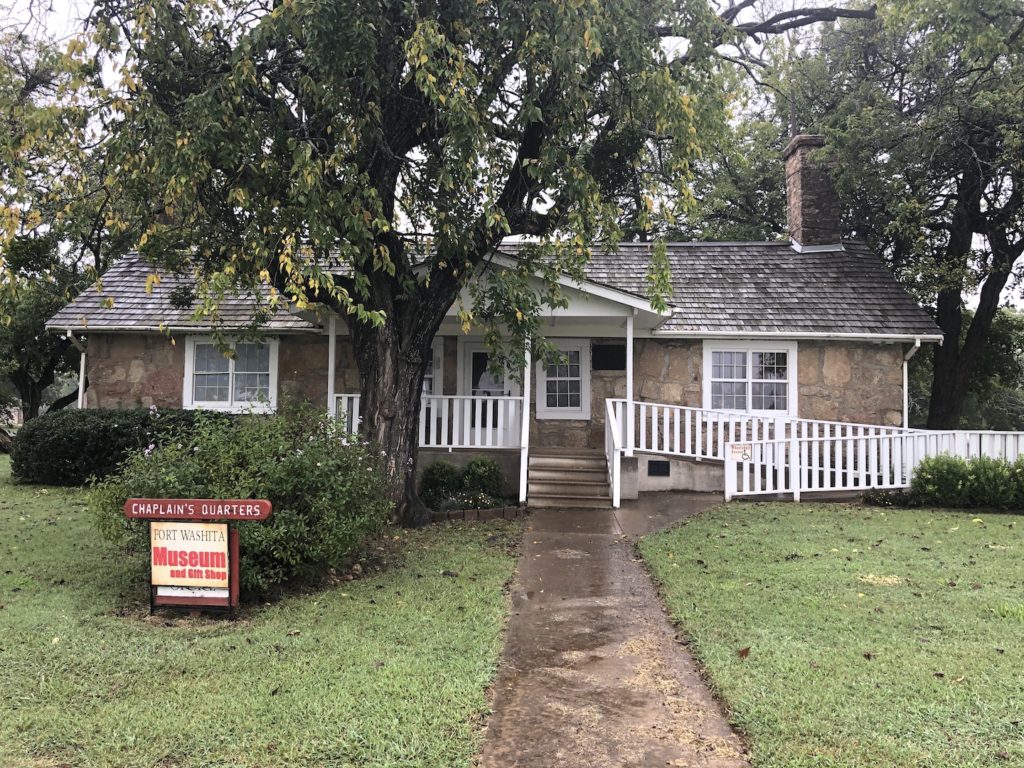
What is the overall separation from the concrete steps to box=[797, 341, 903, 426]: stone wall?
4509 millimetres

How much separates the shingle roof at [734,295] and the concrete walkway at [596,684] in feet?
23.9

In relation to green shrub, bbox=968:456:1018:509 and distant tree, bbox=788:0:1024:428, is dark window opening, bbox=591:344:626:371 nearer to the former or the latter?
green shrub, bbox=968:456:1018:509

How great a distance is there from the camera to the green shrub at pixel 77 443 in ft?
42.1

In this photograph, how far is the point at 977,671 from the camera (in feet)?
14.8

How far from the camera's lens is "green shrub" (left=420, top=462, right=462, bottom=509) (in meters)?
11.9

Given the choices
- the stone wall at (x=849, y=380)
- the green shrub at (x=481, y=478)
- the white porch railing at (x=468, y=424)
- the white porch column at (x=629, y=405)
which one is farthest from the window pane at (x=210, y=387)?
the stone wall at (x=849, y=380)

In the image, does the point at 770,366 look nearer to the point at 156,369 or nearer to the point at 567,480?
the point at 567,480

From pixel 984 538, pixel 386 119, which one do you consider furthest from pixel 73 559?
pixel 984 538

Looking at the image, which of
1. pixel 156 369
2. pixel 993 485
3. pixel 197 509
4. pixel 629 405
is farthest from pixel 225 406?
pixel 993 485

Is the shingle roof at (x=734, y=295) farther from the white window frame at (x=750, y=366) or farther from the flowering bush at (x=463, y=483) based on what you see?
the flowering bush at (x=463, y=483)

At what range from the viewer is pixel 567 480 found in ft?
39.7

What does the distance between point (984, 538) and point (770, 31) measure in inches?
293

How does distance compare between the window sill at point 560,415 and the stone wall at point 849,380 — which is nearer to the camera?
the stone wall at point 849,380

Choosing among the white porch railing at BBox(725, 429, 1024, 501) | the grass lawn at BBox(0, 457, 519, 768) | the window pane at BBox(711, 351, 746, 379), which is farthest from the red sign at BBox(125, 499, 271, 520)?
the window pane at BBox(711, 351, 746, 379)
